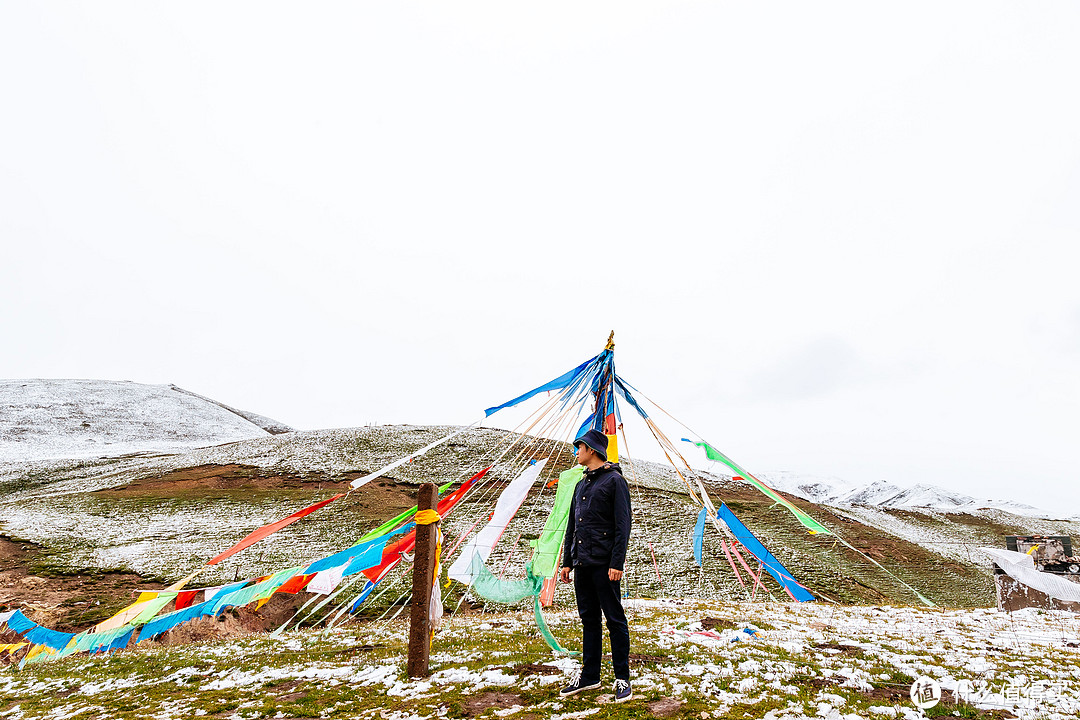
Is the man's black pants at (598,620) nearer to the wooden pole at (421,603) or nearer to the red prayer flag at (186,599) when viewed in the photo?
the wooden pole at (421,603)

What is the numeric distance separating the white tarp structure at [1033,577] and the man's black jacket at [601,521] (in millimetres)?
11787

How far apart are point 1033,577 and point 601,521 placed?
493 inches

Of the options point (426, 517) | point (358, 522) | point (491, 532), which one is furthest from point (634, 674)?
point (358, 522)

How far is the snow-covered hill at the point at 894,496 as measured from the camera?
4053 cm

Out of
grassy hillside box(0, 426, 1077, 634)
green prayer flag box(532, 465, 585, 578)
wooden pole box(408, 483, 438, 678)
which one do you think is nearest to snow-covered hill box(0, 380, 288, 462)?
grassy hillside box(0, 426, 1077, 634)

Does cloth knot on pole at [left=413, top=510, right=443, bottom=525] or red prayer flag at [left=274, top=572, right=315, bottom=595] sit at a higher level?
cloth knot on pole at [left=413, top=510, right=443, bottom=525]

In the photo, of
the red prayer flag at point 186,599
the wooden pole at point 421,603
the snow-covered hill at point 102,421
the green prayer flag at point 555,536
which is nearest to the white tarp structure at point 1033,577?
the green prayer flag at point 555,536

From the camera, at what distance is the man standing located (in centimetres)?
524

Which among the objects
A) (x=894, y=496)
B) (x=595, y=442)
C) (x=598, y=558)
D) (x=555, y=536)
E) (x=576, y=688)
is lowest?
Result: (x=894, y=496)

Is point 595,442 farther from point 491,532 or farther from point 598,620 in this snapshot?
point 491,532

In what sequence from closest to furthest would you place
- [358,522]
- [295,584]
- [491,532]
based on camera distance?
[491,532] → [295,584] → [358,522]

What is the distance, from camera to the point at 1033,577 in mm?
11719

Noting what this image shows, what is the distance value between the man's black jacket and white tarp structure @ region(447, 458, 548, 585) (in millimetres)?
1844

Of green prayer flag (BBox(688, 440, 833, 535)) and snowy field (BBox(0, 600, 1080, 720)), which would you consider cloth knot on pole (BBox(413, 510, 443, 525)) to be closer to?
snowy field (BBox(0, 600, 1080, 720))
